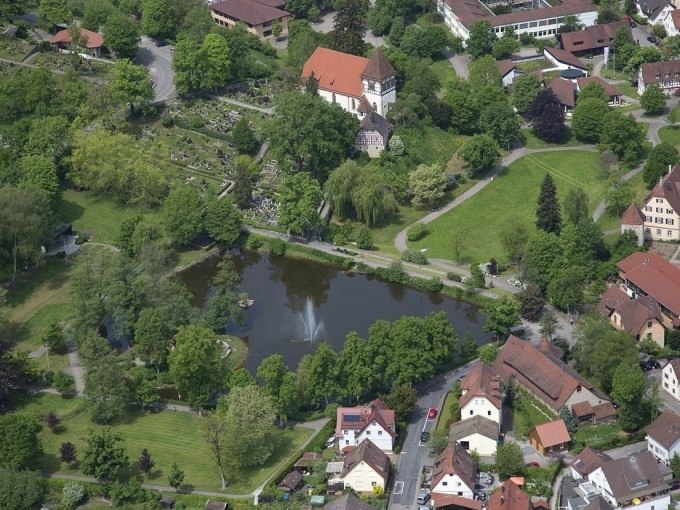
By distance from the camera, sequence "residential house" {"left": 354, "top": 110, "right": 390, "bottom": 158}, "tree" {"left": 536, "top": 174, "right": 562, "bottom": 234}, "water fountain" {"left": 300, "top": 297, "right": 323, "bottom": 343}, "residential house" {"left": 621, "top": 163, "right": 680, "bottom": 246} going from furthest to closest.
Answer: "residential house" {"left": 354, "top": 110, "right": 390, "bottom": 158}, "tree" {"left": 536, "top": 174, "right": 562, "bottom": 234}, "residential house" {"left": 621, "top": 163, "right": 680, "bottom": 246}, "water fountain" {"left": 300, "top": 297, "right": 323, "bottom": 343}

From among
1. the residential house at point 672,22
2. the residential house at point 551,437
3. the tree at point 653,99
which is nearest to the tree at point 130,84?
the tree at point 653,99

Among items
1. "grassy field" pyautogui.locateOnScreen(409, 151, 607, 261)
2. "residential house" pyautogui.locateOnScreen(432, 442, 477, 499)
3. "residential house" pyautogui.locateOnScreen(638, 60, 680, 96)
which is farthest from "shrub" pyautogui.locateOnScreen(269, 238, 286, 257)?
"residential house" pyautogui.locateOnScreen(638, 60, 680, 96)

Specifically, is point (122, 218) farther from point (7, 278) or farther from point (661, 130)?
point (661, 130)

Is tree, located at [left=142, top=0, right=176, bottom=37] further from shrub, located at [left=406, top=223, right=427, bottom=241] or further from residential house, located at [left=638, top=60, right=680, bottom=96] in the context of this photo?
residential house, located at [left=638, top=60, right=680, bottom=96]

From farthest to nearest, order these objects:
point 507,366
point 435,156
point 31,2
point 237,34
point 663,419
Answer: point 31,2, point 237,34, point 435,156, point 507,366, point 663,419

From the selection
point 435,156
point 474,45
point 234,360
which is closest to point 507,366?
point 234,360

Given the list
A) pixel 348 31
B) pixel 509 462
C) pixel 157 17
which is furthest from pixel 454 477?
pixel 157 17

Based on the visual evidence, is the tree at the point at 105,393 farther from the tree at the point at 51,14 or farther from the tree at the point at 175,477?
the tree at the point at 51,14
